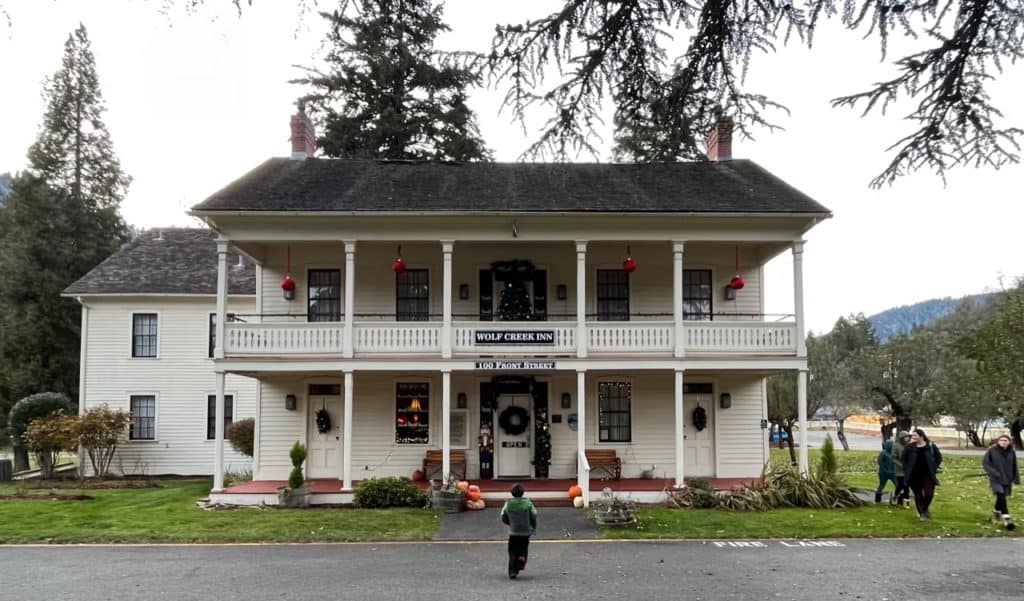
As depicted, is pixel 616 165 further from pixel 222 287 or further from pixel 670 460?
pixel 222 287

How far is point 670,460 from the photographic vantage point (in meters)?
18.5

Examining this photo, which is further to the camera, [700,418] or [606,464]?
[700,418]

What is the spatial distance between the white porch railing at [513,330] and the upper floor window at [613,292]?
225cm

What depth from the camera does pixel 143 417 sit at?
945 inches

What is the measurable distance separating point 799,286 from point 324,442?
1226 cm

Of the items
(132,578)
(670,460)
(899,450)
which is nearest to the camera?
(132,578)

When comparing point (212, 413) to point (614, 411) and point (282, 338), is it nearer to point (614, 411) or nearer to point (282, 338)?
point (282, 338)

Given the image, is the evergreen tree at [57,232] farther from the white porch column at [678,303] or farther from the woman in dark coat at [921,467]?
the woman in dark coat at [921,467]

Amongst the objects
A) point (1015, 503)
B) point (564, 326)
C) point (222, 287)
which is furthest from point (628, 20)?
point (1015, 503)

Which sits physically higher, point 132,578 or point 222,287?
point 222,287

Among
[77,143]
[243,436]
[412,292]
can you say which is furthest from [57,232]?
[412,292]

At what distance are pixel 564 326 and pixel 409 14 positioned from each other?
1263 centimetres

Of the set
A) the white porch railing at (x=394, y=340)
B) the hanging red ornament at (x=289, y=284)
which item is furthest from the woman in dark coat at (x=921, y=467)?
the hanging red ornament at (x=289, y=284)

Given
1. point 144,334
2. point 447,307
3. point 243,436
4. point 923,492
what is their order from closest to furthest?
point 923,492 → point 447,307 → point 243,436 → point 144,334
